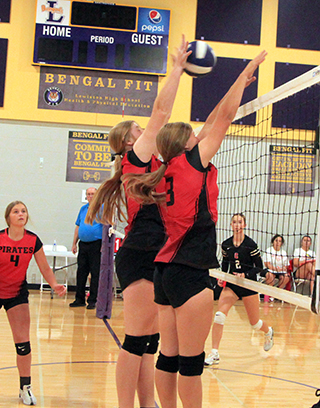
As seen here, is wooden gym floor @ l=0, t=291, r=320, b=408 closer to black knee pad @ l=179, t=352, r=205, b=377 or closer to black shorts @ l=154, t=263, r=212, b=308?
black knee pad @ l=179, t=352, r=205, b=377

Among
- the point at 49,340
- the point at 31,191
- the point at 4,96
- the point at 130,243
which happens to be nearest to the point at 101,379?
the point at 49,340

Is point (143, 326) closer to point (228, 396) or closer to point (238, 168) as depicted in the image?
point (228, 396)

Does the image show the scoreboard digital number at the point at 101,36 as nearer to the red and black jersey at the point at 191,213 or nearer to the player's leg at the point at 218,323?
the player's leg at the point at 218,323

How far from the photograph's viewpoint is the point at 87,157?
10312 millimetres

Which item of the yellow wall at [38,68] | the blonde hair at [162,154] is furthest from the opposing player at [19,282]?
the yellow wall at [38,68]

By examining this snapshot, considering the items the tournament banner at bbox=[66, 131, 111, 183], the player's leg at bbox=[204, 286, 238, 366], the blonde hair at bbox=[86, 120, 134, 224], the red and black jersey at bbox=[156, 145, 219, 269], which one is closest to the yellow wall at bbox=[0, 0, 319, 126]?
the tournament banner at bbox=[66, 131, 111, 183]

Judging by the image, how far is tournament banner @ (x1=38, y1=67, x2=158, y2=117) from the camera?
10.1 m

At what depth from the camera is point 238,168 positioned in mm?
10453

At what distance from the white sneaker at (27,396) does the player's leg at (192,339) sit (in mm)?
1816

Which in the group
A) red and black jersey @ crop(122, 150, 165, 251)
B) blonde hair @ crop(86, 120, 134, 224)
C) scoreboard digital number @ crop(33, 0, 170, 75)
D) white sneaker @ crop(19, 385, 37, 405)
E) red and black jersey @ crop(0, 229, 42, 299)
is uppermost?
scoreboard digital number @ crop(33, 0, 170, 75)

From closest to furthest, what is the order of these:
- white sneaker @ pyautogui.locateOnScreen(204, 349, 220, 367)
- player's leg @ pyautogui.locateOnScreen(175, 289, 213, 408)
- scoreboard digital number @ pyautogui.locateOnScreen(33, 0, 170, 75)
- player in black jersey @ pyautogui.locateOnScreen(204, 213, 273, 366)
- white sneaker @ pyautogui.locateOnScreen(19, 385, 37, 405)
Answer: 1. player's leg @ pyautogui.locateOnScreen(175, 289, 213, 408)
2. white sneaker @ pyautogui.locateOnScreen(19, 385, 37, 405)
3. white sneaker @ pyautogui.locateOnScreen(204, 349, 220, 367)
4. player in black jersey @ pyautogui.locateOnScreen(204, 213, 273, 366)
5. scoreboard digital number @ pyautogui.locateOnScreen(33, 0, 170, 75)

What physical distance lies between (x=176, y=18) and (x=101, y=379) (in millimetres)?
8338

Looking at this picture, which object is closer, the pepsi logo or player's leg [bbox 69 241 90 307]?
player's leg [bbox 69 241 90 307]

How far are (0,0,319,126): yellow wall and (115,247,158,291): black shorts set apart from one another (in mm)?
7946
